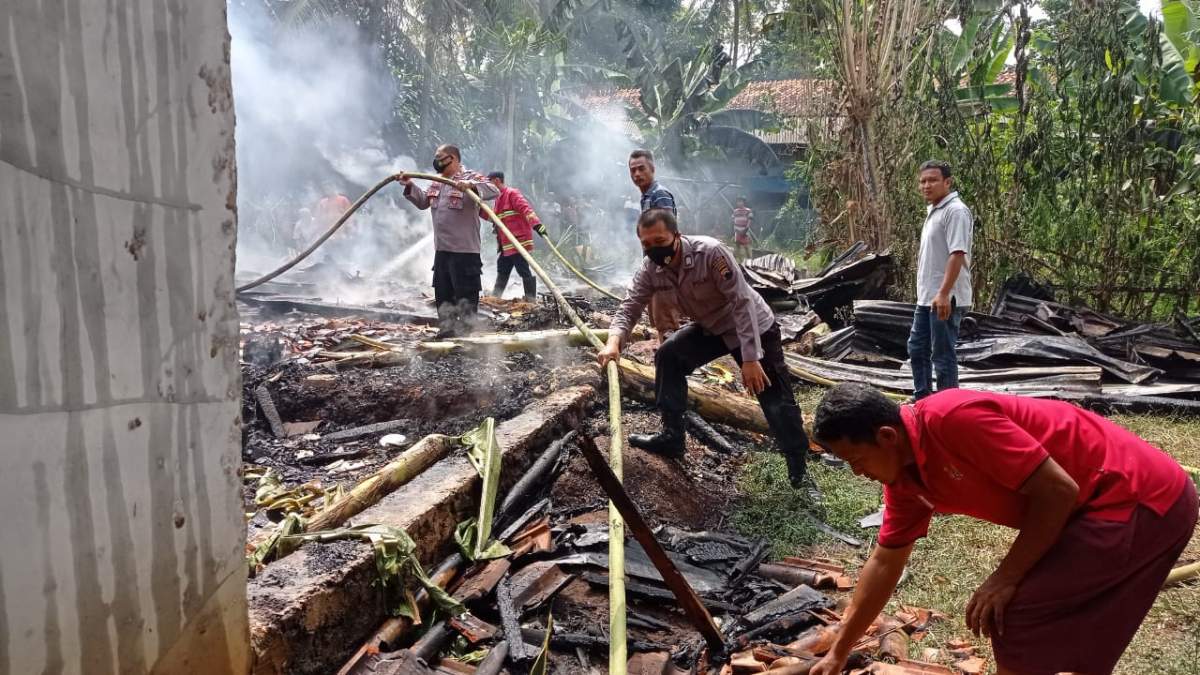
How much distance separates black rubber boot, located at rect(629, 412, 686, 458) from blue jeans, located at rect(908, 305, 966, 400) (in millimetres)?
2373

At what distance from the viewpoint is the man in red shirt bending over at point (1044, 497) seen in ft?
6.52

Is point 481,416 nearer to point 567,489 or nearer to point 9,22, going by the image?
point 567,489

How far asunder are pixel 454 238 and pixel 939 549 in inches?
206

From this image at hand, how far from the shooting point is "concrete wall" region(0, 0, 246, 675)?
1408 mm

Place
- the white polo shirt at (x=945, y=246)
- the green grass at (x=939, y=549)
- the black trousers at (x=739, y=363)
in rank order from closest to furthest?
the green grass at (x=939, y=549) < the black trousers at (x=739, y=363) < the white polo shirt at (x=945, y=246)

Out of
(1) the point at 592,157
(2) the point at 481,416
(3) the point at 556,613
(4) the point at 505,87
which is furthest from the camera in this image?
(1) the point at 592,157

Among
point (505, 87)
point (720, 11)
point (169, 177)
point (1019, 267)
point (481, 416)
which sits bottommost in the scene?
point (481, 416)

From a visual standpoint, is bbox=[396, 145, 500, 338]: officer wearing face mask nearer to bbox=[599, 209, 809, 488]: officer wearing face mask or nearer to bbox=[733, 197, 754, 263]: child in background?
bbox=[599, 209, 809, 488]: officer wearing face mask

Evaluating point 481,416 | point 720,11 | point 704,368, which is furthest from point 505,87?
point 481,416

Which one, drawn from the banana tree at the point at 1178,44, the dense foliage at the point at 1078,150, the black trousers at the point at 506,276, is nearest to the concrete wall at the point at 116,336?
the black trousers at the point at 506,276

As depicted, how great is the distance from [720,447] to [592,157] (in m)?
20.4

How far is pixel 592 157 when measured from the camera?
24781mm

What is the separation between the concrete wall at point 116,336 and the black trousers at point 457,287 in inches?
222

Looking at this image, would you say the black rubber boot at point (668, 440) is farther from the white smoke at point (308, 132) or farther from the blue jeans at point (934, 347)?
the white smoke at point (308, 132)
